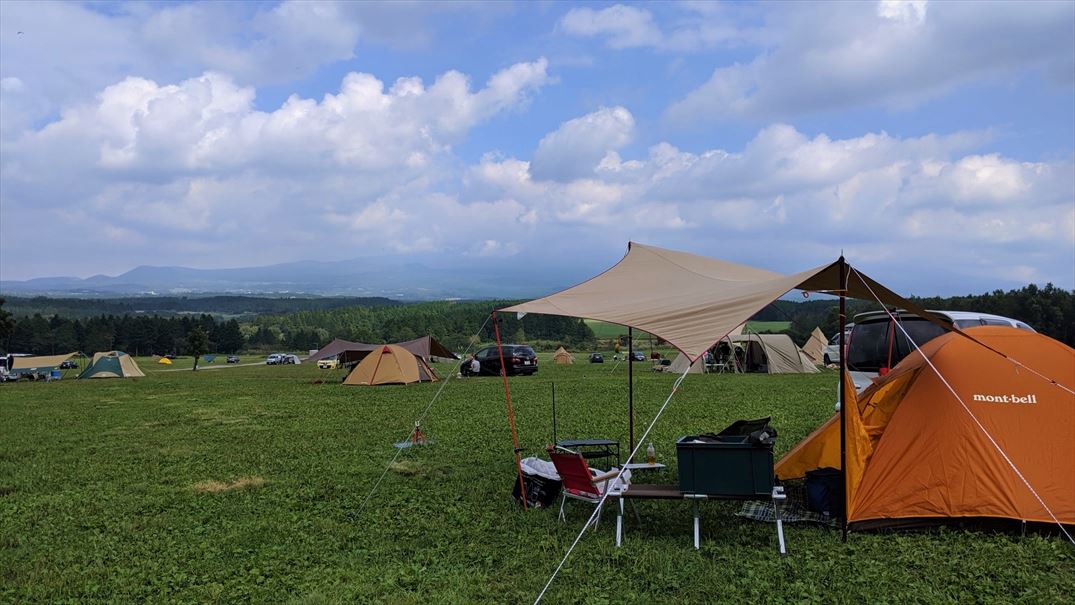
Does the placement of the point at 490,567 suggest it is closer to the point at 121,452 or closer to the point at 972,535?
the point at 972,535

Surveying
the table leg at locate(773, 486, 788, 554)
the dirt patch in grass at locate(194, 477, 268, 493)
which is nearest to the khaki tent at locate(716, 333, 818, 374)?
the dirt patch in grass at locate(194, 477, 268, 493)

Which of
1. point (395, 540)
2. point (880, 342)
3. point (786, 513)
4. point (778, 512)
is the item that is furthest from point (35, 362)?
point (778, 512)

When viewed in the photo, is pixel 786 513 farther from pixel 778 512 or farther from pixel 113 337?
pixel 113 337

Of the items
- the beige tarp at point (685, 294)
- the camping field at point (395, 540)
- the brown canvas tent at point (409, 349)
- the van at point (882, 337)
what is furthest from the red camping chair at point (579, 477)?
the brown canvas tent at point (409, 349)

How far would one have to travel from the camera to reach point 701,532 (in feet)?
19.8

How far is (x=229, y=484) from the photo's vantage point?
8367 mm

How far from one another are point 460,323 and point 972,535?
64587 mm

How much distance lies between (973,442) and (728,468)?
2.10m

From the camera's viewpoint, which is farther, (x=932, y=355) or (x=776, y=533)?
(x=932, y=355)

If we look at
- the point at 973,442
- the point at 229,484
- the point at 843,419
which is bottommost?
the point at 229,484

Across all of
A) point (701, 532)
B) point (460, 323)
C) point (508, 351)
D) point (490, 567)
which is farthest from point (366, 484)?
point (460, 323)

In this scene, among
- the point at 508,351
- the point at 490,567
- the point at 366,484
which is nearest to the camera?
the point at 490,567

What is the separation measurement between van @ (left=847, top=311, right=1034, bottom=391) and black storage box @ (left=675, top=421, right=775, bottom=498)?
11.9 feet

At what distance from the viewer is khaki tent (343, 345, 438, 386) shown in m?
22.6
